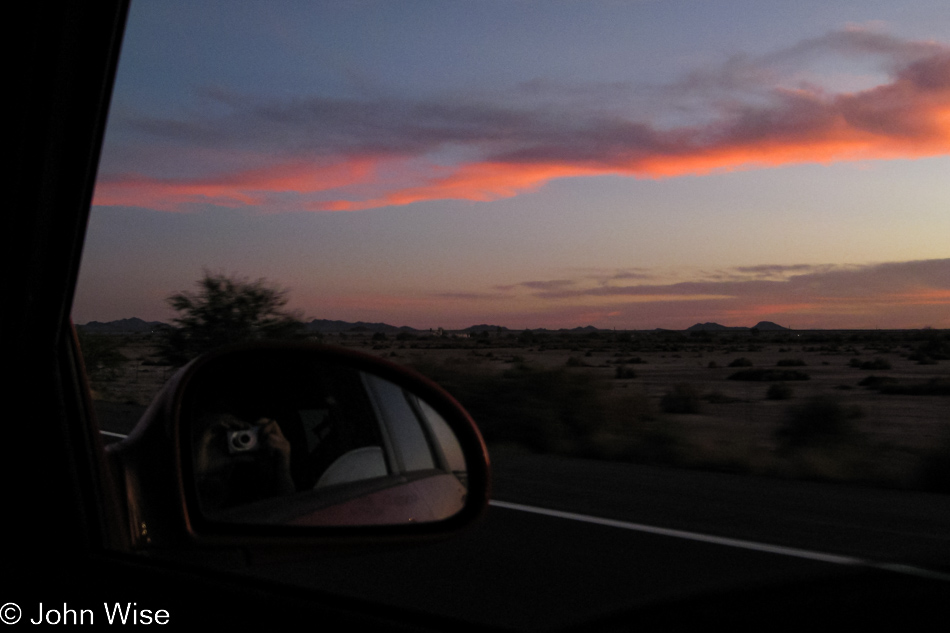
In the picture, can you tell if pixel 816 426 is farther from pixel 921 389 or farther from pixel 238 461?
pixel 921 389

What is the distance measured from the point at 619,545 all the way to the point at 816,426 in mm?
9109

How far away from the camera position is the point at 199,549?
6.71 ft

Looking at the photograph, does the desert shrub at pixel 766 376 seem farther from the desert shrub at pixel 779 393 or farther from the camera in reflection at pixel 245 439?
the camera in reflection at pixel 245 439

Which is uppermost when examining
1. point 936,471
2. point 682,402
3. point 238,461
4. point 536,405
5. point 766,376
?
point 238,461

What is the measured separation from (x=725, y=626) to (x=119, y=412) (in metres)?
16.5

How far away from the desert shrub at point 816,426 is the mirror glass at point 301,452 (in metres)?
11.7

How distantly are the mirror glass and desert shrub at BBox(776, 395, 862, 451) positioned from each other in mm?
11717

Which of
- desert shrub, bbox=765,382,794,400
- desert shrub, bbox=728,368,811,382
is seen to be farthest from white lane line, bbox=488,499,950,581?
desert shrub, bbox=728,368,811,382

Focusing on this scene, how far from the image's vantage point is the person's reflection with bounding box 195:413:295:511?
2061mm

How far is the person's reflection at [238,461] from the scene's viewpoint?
2061mm

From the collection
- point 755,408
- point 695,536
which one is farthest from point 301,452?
point 755,408

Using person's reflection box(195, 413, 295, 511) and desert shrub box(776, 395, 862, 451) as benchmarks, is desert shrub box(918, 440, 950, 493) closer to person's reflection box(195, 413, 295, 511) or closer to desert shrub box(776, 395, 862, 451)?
desert shrub box(776, 395, 862, 451)

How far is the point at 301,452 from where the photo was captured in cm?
Result: 216

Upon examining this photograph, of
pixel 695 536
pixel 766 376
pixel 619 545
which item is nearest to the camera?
pixel 619 545
